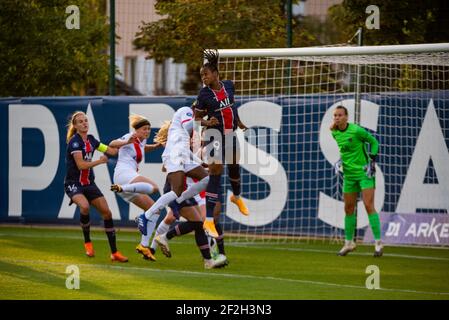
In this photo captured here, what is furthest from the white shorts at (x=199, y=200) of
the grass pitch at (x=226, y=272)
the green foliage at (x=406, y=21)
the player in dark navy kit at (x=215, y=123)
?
the green foliage at (x=406, y=21)

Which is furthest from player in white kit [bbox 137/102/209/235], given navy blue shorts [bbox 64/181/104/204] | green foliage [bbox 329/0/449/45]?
green foliage [bbox 329/0/449/45]

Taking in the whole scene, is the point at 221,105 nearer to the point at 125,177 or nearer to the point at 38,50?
the point at 125,177

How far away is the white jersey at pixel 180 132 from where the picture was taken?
13430 millimetres

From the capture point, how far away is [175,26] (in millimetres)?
22750

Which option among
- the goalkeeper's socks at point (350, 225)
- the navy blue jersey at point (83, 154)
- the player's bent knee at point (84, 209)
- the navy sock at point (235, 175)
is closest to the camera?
the navy sock at point (235, 175)

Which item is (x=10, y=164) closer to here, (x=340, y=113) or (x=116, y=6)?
(x=116, y=6)

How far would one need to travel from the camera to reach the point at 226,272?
1316 cm

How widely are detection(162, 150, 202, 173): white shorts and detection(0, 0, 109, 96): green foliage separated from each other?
8.85 metres

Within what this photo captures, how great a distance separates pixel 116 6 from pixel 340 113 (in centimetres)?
618

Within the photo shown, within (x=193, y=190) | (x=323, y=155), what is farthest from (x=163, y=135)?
(x=323, y=155)

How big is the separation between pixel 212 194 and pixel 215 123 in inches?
38.6

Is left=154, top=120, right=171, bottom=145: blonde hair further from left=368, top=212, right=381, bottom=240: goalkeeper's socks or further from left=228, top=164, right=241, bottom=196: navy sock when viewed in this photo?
left=368, top=212, right=381, bottom=240: goalkeeper's socks

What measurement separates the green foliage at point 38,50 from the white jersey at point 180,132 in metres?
8.65

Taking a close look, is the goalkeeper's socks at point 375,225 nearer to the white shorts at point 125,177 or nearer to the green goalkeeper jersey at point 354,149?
the green goalkeeper jersey at point 354,149
